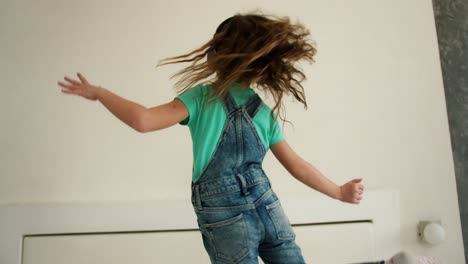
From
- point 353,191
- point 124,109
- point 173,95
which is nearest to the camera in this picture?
point 124,109

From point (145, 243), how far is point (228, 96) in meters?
0.44

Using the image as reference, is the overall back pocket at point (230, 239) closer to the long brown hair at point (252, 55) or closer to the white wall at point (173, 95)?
the long brown hair at point (252, 55)

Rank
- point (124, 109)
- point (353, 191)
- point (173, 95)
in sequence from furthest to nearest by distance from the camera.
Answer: point (173, 95) → point (353, 191) → point (124, 109)

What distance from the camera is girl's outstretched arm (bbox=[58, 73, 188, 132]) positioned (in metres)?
0.47

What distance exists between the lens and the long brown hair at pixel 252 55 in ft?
1.74

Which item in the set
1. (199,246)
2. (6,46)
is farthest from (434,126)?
(6,46)

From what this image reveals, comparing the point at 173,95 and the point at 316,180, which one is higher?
the point at 173,95

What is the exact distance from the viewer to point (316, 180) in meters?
0.59

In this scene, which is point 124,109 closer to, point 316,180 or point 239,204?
point 239,204

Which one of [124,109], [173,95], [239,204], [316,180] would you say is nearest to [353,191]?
[316,180]

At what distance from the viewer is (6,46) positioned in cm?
94

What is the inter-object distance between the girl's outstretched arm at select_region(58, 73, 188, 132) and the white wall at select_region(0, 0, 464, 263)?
0.45m

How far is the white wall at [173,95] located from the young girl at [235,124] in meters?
0.40

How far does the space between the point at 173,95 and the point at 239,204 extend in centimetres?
49
